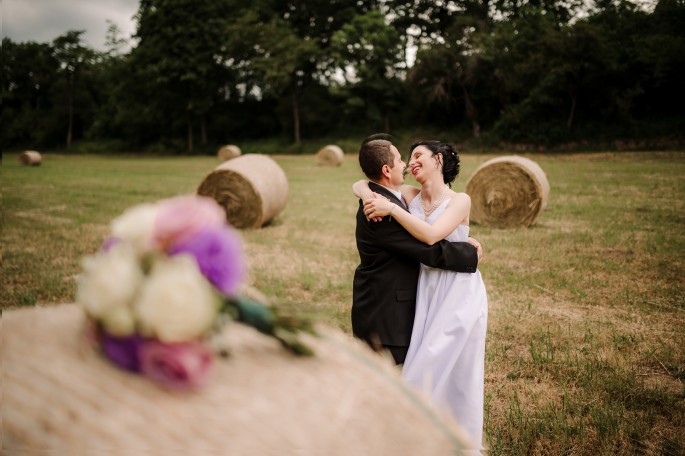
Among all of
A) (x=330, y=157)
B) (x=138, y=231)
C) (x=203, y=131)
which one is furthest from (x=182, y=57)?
(x=138, y=231)

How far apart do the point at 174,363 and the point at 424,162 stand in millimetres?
2200

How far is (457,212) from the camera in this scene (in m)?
2.61

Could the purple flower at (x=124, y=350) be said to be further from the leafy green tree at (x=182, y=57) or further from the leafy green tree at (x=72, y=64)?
the leafy green tree at (x=72, y=64)

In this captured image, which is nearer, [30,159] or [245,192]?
[245,192]

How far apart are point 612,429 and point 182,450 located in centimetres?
310

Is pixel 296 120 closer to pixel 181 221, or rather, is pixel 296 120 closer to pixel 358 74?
pixel 358 74

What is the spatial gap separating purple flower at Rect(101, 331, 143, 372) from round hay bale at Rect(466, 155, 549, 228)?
939 centimetres

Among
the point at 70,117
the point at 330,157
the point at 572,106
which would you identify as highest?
the point at 70,117

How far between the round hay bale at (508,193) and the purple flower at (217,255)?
364 inches

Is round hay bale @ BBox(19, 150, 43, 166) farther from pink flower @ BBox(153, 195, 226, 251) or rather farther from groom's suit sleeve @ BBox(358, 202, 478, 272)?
pink flower @ BBox(153, 195, 226, 251)

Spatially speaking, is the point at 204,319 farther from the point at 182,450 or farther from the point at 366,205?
the point at 366,205

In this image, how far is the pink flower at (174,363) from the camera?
0.87 metres

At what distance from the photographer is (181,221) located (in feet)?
3.05

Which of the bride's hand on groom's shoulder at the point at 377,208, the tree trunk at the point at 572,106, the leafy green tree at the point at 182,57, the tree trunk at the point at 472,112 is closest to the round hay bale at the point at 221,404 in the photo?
the bride's hand on groom's shoulder at the point at 377,208
